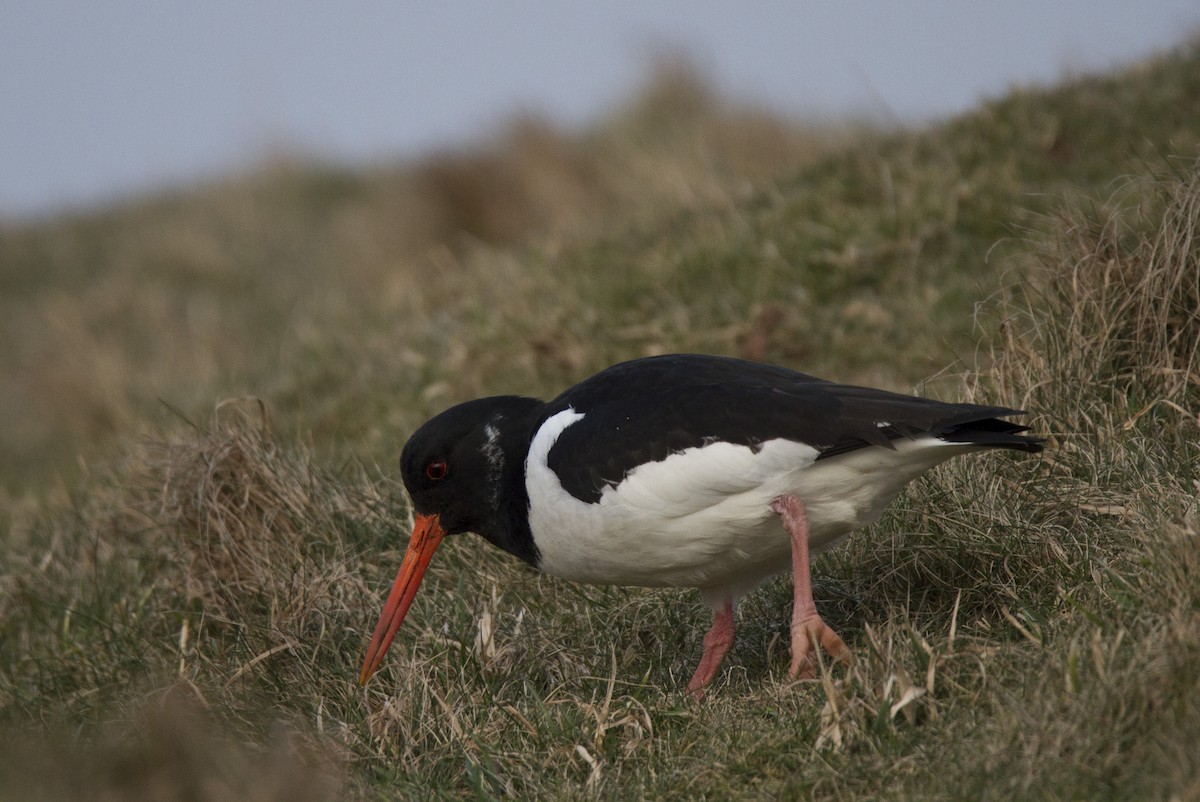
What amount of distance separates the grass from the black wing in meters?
0.58

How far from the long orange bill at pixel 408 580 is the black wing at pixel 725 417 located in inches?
28.4

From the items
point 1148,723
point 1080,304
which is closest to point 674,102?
point 1080,304

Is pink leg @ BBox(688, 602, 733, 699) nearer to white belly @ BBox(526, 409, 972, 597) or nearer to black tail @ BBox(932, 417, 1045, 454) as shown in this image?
white belly @ BBox(526, 409, 972, 597)

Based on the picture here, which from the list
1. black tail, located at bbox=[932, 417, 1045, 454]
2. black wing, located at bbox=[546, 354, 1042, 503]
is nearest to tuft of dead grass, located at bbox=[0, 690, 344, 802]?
black wing, located at bbox=[546, 354, 1042, 503]

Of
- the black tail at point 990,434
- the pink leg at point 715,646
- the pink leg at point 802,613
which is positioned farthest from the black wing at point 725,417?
the pink leg at point 715,646

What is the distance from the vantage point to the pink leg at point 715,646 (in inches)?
164

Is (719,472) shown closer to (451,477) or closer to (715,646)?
(715,646)

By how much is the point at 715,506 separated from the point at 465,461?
1.01m

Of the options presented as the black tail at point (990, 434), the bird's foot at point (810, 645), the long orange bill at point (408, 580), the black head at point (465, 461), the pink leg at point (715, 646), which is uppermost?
the black head at point (465, 461)

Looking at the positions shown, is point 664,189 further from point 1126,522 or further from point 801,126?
point 1126,522

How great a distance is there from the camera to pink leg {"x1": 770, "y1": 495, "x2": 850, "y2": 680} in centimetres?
377

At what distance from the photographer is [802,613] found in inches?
152

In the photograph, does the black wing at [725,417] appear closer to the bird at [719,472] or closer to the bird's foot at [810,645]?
the bird at [719,472]

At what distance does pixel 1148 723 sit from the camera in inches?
120
